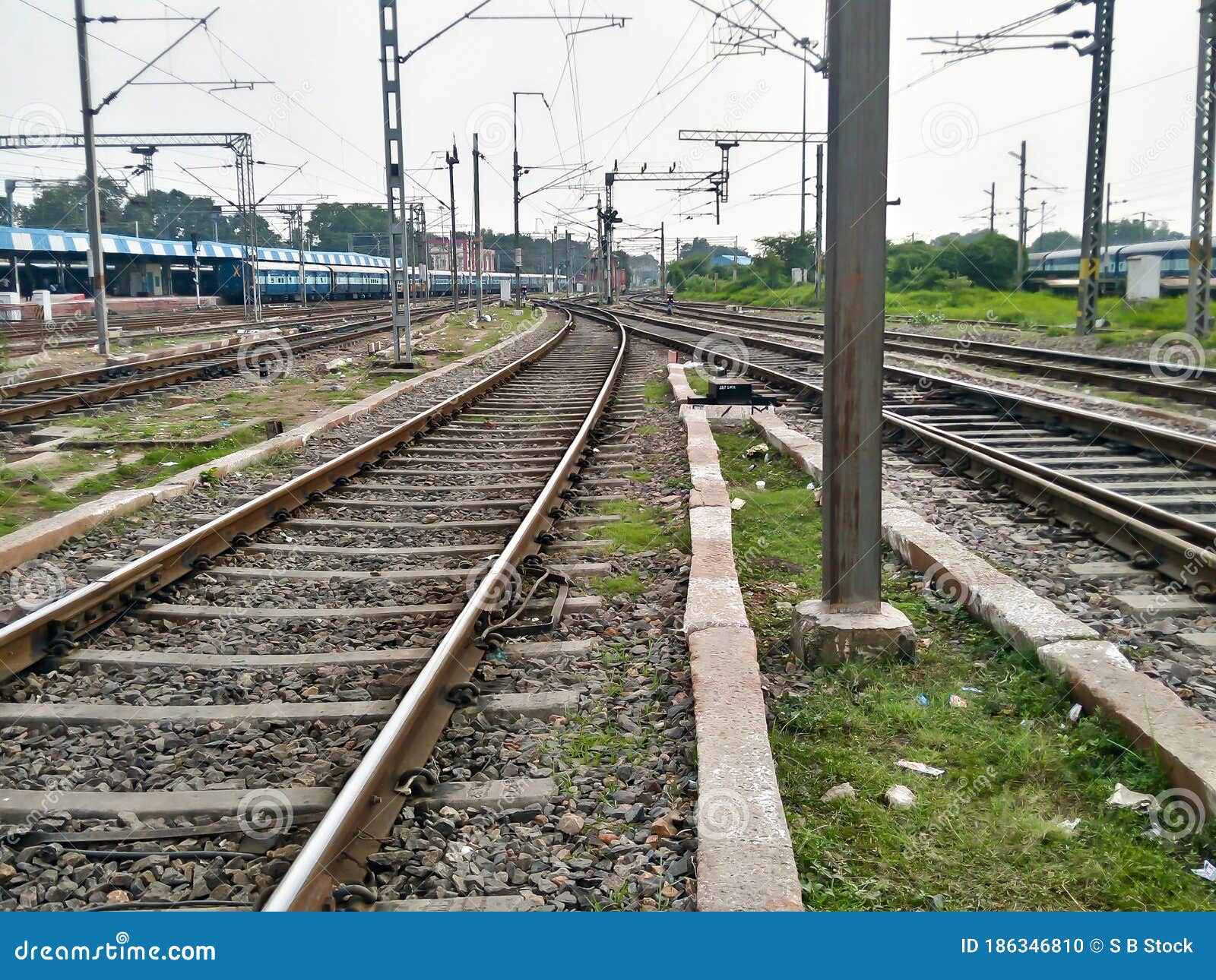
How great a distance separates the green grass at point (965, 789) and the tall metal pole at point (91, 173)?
18.5 meters

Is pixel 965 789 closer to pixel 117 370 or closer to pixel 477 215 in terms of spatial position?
pixel 117 370

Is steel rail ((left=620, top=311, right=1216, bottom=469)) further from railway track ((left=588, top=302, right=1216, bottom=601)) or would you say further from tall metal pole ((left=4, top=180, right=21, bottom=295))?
tall metal pole ((left=4, top=180, right=21, bottom=295))

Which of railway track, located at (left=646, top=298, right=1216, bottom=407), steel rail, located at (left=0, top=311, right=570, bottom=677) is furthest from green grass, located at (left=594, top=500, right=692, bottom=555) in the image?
railway track, located at (left=646, top=298, right=1216, bottom=407)

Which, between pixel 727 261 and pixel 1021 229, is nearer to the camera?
pixel 1021 229

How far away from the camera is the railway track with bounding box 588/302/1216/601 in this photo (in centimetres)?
618

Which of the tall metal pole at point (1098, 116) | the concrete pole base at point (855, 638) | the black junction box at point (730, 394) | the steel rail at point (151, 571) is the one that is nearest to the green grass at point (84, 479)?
the steel rail at point (151, 571)

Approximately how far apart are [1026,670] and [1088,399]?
31.3 feet

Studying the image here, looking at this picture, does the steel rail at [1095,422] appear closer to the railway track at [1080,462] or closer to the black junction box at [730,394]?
the railway track at [1080,462]

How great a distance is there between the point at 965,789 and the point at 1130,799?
0.49 meters

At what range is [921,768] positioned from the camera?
12.0ft

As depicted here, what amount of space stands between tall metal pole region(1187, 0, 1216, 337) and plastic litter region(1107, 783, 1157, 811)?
18.4 m

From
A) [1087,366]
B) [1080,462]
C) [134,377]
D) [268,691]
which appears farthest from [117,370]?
[1087,366]

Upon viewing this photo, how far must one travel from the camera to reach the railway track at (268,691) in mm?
3123

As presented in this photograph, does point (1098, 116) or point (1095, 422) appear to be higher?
point (1098, 116)
